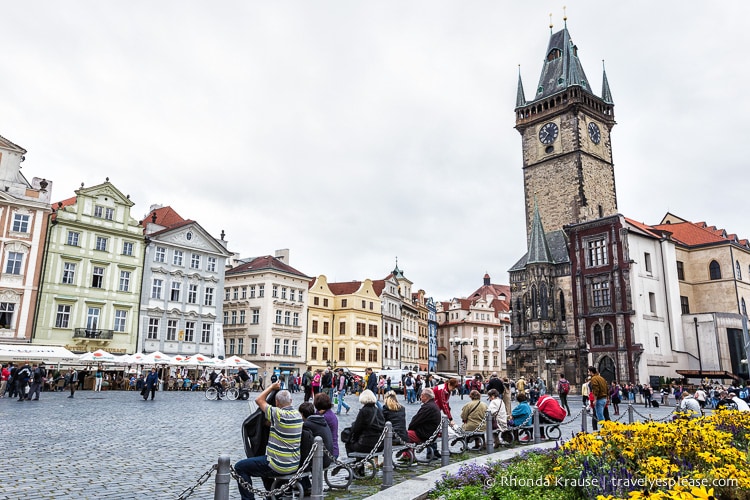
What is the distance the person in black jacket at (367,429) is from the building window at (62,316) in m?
38.5

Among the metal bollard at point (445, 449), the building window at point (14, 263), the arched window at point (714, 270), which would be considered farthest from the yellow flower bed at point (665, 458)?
the arched window at point (714, 270)

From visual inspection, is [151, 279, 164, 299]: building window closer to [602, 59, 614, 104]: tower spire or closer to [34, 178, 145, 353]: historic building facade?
[34, 178, 145, 353]: historic building facade

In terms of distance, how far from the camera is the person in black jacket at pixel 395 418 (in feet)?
35.1

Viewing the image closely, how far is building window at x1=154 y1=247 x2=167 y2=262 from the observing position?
4825cm

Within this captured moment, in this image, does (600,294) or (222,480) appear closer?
(222,480)

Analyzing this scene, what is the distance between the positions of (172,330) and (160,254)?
6496mm

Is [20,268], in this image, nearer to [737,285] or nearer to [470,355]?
[737,285]

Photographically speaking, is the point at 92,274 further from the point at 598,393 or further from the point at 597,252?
the point at 597,252

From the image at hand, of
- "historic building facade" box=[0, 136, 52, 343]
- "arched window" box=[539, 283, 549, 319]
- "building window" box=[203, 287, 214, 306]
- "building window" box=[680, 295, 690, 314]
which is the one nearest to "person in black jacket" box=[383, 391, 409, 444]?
"historic building facade" box=[0, 136, 52, 343]

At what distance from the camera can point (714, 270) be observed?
52.9 m

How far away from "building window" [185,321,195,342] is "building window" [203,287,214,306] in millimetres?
2275

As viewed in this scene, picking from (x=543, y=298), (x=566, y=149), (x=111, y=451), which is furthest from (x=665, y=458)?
(x=566, y=149)

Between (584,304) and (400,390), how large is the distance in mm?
19798

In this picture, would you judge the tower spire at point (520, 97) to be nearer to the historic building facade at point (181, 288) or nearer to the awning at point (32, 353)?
the historic building facade at point (181, 288)
